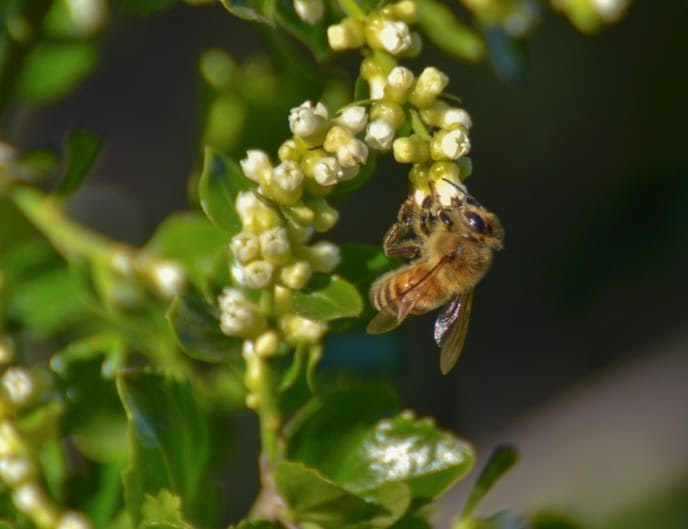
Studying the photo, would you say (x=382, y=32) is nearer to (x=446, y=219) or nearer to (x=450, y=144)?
(x=450, y=144)

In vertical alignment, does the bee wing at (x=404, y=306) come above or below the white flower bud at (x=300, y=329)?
below

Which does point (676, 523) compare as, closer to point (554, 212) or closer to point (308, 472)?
point (554, 212)

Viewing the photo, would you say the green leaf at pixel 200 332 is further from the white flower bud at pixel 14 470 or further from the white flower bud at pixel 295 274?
the white flower bud at pixel 14 470

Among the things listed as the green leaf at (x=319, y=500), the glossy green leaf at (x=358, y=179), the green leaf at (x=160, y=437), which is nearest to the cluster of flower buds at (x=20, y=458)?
the green leaf at (x=160, y=437)

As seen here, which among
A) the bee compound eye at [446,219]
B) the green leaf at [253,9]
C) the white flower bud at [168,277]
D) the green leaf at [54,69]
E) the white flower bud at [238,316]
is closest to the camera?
the green leaf at [253,9]

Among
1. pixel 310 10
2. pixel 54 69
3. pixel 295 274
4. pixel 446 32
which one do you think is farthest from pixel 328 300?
pixel 54 69

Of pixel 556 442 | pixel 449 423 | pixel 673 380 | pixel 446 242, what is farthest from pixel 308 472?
pixel 673 380
